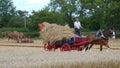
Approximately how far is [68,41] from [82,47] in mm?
1275

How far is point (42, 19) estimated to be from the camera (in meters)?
73.1

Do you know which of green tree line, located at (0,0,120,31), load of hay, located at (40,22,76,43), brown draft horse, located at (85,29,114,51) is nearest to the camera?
load of hay, located at (40,22,76,43)

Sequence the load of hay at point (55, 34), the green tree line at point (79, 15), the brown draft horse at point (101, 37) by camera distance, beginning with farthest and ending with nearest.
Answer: the green tree line at point (79, 15) → the brown draft horse at point (101, 37) → the load of hay at point (55, 34)

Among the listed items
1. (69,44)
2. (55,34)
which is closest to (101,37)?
(69,44)

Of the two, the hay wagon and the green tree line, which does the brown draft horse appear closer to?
the hay wagon

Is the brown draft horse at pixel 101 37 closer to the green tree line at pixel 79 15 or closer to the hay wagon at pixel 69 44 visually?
the hay wagon at pixel 69 44

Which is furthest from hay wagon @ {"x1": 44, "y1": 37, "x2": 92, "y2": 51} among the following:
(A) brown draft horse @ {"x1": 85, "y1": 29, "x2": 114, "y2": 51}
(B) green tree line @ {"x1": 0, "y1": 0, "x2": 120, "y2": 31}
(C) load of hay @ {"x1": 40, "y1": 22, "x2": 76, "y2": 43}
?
(B) green tree line @ {"x1": 0, "y1": 0, "x2": 120, "y2": 31}

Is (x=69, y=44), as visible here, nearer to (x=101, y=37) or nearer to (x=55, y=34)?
(x=55, y=34)

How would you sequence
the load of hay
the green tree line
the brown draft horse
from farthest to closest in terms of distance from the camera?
the green tree line → the brown draft horse → the load of hay

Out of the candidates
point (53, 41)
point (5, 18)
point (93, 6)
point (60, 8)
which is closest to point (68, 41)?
point (53, 41)

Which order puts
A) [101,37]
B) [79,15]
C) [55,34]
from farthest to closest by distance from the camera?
[79,15] → [101,37] → [55,34]

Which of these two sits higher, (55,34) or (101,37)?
(55,34)

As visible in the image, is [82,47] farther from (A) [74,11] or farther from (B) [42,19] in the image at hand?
(A) [74,11]

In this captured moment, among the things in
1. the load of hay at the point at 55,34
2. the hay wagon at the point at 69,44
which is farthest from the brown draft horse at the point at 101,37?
the load of hay at the point at 55,34
